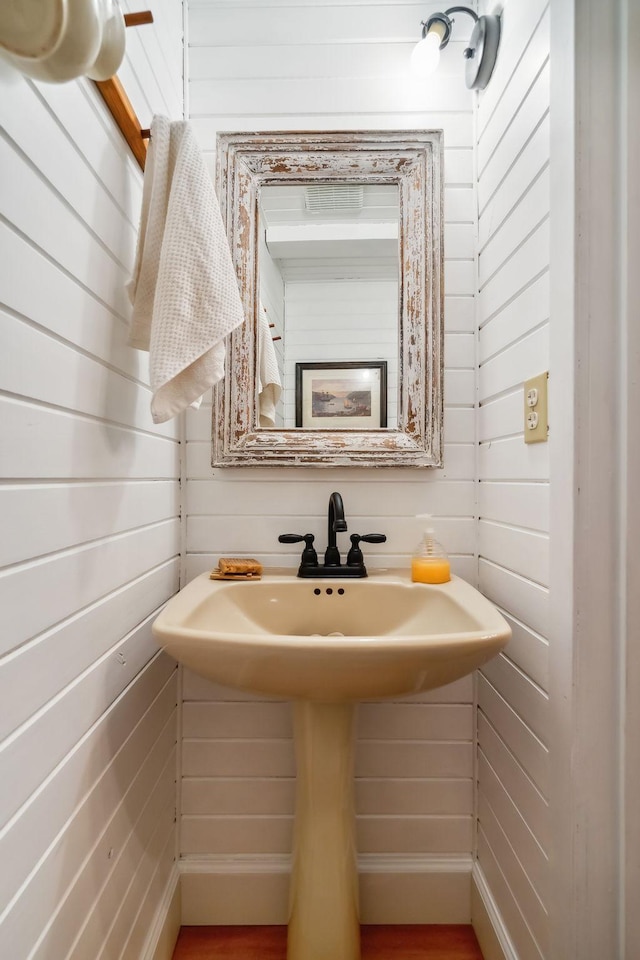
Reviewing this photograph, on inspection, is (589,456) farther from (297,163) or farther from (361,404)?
(297,163)

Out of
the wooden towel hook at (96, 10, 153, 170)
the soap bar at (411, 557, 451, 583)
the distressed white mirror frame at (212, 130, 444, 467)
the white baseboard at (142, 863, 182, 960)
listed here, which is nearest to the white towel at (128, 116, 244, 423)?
the wooden towel hook at (96, 10, 153, 170)

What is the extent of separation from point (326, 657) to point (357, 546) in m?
0.47

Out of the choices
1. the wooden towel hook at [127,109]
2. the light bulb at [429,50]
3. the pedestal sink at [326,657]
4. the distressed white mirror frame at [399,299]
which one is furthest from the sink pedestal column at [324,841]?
the light bulb at [429,50]

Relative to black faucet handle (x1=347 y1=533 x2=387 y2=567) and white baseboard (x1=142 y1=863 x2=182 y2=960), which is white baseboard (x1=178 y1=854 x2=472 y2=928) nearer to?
white baseboard (x1=142 y1=863 x2=182 y2=960)

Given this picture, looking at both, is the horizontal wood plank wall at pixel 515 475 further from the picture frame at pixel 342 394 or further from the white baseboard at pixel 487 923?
the picture frame at pixel 342 394

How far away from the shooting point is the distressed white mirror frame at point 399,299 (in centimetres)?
123

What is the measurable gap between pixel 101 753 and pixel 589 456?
Result: 2.89ft

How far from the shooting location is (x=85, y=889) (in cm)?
72

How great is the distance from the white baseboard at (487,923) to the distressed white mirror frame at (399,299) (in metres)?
0.98

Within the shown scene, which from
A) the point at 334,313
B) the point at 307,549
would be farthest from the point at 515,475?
the point at 334,313

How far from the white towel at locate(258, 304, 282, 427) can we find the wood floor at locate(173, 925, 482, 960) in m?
1.21

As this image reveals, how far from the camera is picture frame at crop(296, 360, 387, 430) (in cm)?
124

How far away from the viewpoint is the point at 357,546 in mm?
1154

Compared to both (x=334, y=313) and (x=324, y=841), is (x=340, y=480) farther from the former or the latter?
(x=324, y=841)
